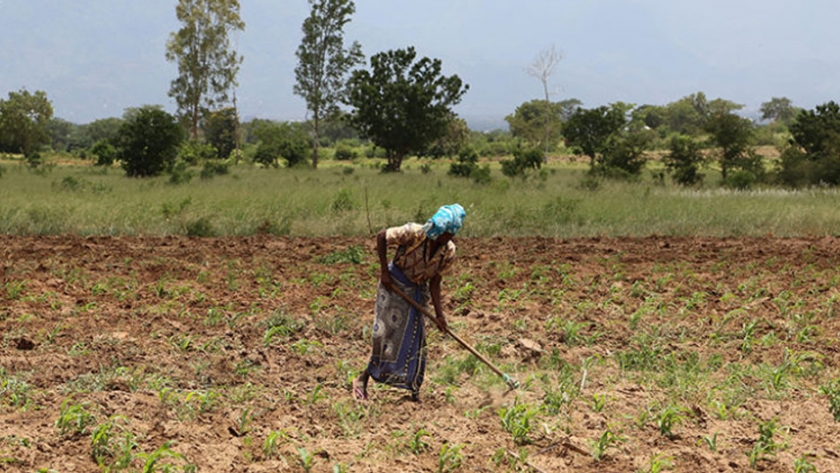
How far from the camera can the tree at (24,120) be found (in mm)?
45719

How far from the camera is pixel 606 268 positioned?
10.5m

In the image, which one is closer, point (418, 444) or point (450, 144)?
point (418, 444)

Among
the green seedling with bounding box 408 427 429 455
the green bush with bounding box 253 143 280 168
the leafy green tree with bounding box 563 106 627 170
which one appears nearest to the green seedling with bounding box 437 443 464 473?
the green seedling with bounding box 408 427 429 455

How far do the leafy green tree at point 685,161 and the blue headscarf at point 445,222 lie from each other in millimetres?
21765

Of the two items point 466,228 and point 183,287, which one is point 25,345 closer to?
point 183,287

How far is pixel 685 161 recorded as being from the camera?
2619 cm

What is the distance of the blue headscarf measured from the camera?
4891mm

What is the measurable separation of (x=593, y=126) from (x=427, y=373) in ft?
94.9

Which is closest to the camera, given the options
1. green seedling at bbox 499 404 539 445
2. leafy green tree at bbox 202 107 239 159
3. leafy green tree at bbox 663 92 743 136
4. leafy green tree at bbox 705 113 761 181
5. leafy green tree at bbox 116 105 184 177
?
green seedling at bbox 499 404 539 445

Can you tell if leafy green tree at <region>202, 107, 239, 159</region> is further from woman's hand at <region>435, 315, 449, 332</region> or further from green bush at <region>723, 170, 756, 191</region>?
woman's hand at <region>435, 315, 449, 332</region>

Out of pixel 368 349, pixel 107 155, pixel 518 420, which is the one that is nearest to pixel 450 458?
pixel 518 420

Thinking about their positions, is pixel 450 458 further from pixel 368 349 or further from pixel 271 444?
pixel 368 349

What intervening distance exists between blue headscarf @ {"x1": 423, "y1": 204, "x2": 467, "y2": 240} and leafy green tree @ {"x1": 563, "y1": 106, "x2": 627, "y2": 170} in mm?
28794

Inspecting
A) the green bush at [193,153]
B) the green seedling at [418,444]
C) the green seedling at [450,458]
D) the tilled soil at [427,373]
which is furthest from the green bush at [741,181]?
the green seedling at [450,458]
